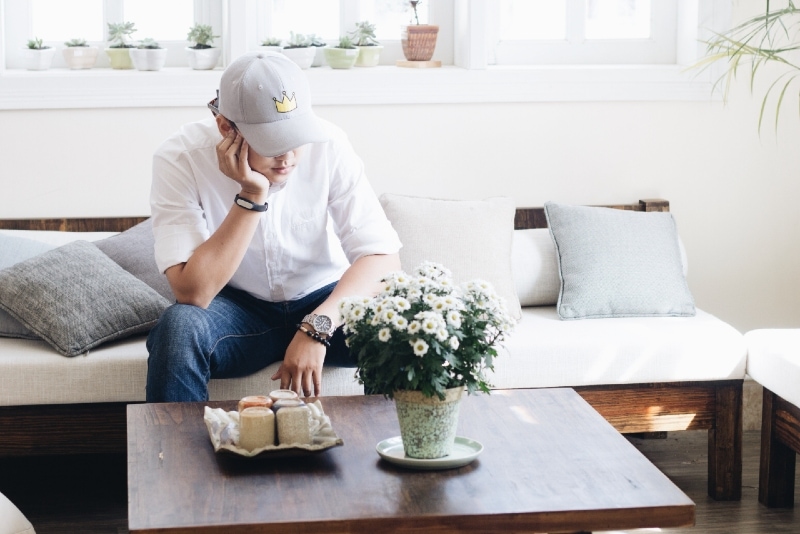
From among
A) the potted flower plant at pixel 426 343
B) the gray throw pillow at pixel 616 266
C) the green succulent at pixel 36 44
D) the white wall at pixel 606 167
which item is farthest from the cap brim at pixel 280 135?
the green succulent at pixel 36 44

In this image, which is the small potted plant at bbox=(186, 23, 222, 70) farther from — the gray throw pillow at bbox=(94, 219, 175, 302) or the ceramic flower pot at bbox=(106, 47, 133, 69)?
the gray throw pillow at bbox=(94, 219, 175, 302)

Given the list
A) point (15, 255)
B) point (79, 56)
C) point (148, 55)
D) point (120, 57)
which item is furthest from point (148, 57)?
point (15, 255)

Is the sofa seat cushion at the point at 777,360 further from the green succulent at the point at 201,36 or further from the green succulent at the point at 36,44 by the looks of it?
the green succulent at the point at 36,44

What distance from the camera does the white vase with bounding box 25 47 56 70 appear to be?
11.5 feet

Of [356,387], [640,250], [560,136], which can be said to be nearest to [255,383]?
[356,387]

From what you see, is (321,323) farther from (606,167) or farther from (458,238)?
(606,167)

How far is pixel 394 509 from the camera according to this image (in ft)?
5.11

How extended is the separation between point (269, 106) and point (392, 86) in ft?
4.45

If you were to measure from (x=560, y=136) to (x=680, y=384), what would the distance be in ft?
3.61

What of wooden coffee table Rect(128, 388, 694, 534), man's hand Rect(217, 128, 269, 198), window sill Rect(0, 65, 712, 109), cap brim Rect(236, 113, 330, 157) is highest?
window sill Rect(0, 65, 712, 109)

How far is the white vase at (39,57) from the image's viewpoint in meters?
3.51

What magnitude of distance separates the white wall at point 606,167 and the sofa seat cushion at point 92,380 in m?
0.96

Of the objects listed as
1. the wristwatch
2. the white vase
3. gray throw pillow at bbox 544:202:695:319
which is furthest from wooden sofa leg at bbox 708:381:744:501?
the white vase

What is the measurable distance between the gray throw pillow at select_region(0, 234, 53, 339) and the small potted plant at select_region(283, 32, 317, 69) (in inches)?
42.0
